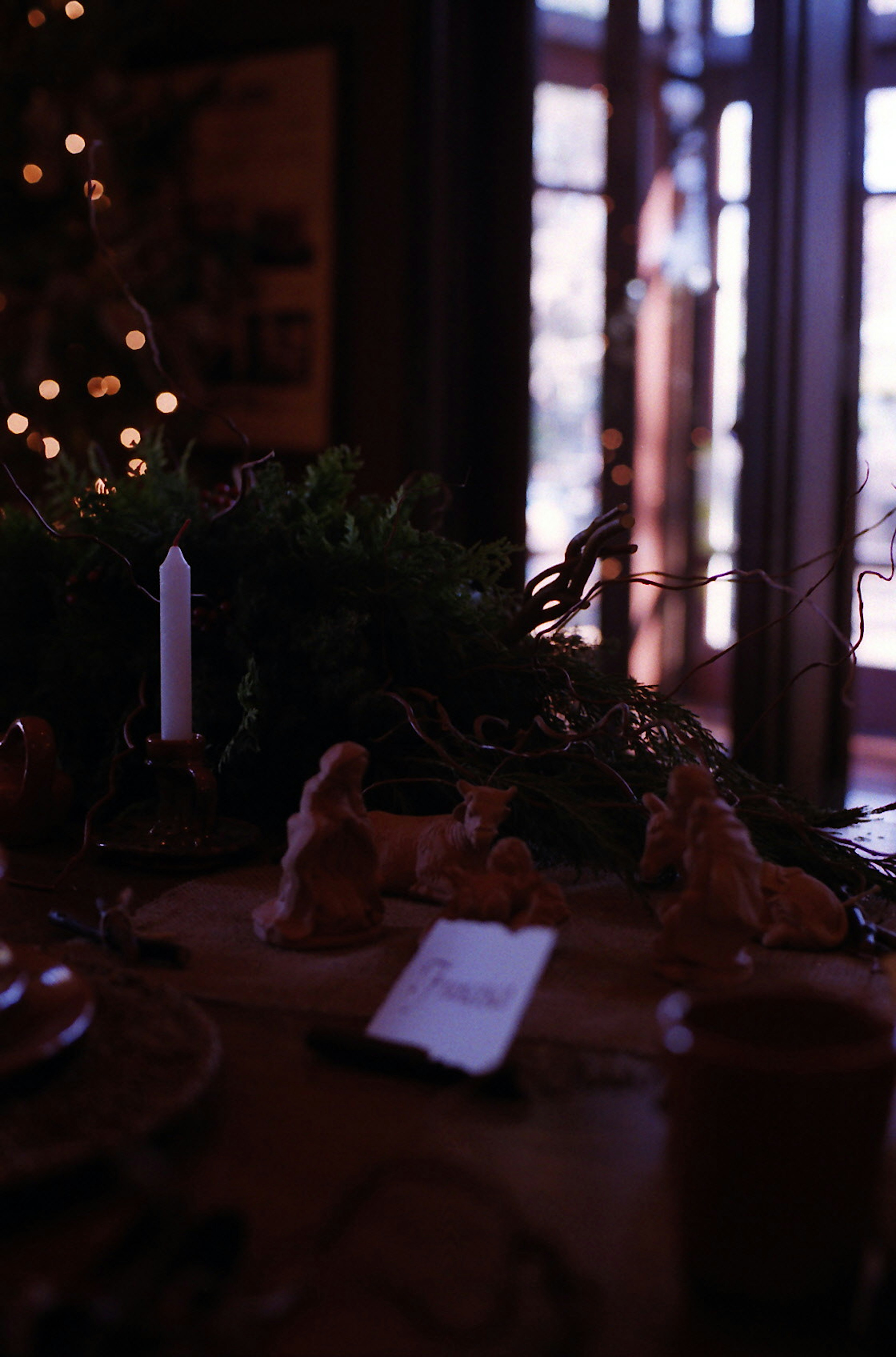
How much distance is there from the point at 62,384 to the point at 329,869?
2.67m

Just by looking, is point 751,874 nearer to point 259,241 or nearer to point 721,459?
point 259,241

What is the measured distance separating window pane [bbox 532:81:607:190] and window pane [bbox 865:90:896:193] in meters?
0.75

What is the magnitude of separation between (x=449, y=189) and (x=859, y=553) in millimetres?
2070

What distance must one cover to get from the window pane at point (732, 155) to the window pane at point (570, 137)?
1.25m

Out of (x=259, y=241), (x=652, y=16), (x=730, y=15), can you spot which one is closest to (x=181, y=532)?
(x=259, y=241)

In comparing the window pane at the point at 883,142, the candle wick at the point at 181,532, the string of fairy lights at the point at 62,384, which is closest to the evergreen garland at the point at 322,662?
the candle wick at the point at 181,532

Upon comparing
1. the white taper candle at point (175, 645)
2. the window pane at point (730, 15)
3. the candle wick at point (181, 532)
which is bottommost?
the white taper candle at point (175, 645)

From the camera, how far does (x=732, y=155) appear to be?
4699mm

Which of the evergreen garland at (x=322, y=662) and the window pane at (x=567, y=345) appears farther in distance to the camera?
the window pane at (x=567, y=345)

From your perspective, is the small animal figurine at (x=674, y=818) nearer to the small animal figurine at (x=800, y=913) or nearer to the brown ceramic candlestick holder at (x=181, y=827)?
the small animal figurine at (x=800, y=913)

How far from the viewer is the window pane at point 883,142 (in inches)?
148

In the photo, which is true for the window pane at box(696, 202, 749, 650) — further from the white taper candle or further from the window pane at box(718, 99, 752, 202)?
the white taper candle

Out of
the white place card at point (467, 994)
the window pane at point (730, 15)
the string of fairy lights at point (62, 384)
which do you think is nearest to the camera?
the white place card at point (467, 994)

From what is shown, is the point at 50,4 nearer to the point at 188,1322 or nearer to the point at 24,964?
the point at 24,964
